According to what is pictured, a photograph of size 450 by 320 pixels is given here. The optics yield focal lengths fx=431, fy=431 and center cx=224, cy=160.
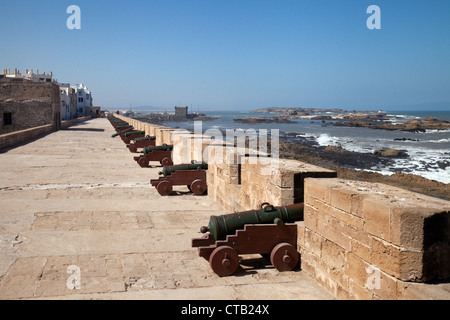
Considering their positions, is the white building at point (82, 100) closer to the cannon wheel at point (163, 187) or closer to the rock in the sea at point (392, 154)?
the rock in the sea at point (392, 154)

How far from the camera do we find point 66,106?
51.1 metres

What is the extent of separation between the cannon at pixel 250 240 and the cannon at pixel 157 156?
6.70 metres

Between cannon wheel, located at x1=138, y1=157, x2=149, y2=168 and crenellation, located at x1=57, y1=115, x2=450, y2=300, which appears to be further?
cannon wheel, located at x1=138, y1=157, x2=149, y2=168

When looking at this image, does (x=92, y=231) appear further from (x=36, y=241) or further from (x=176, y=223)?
(x=176, y=223)

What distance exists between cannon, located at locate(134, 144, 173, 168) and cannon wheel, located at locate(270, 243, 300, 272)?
22.8 feet

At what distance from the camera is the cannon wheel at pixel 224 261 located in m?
3.73

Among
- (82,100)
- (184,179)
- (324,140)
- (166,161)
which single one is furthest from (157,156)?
(82,100)

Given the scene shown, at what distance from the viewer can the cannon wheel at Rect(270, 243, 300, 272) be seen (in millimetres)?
3834

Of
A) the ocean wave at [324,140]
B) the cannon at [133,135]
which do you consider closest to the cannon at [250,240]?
the cannon at [133,135]

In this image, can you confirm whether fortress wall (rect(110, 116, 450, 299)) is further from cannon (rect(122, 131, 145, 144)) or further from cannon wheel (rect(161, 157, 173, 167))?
cannon (rect(122, 131, 145, 144))

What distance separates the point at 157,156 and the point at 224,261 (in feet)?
23.4

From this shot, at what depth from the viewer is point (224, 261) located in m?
3.72

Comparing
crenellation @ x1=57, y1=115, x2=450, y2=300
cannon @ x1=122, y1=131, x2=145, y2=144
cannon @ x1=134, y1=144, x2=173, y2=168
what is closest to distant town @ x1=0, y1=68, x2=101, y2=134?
cannon @ x1=122, y1=131, x2=145, y2=144
